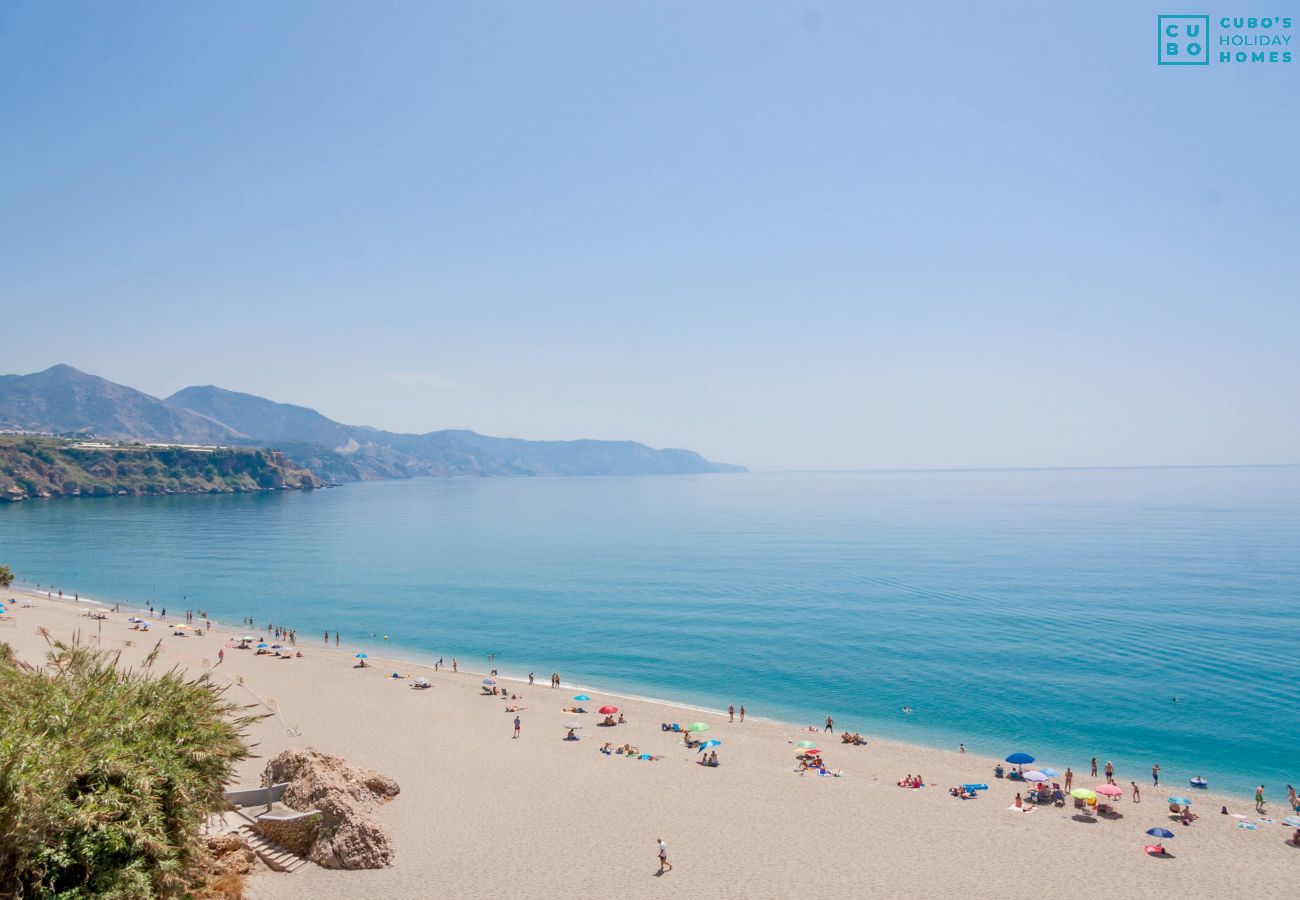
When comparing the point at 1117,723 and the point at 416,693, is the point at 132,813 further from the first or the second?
the point at 1117,723

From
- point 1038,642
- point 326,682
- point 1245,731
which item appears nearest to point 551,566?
point 326,682

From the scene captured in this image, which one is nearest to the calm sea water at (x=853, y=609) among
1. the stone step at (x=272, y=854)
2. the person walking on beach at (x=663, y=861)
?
the person walking on beach at (x=663, y=861)

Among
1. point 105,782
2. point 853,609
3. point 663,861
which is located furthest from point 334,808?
point 853,609

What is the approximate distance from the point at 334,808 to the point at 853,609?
51484 millimetres

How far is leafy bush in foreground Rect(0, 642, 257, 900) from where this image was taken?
1267 centimetres

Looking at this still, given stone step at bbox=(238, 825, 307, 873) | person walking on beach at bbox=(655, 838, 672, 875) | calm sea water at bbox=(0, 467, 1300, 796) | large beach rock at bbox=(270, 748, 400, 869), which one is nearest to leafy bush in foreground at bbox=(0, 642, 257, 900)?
stone step at bbox=(238, 825, 307, 873)

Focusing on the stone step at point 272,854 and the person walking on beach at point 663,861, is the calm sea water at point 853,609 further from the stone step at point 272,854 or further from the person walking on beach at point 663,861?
the stone step at point 272,854

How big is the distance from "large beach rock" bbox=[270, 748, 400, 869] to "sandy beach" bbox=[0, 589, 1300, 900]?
0.66 m

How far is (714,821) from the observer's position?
2558 cm

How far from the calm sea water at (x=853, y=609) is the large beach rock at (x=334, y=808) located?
2470 centimetres

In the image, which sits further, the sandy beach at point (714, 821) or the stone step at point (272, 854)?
the sandy beach at point (714, 821)

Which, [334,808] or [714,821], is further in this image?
[714,821]

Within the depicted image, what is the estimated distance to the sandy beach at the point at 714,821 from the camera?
21094 mm

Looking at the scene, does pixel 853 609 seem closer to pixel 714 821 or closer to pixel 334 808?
pixel 714 821
